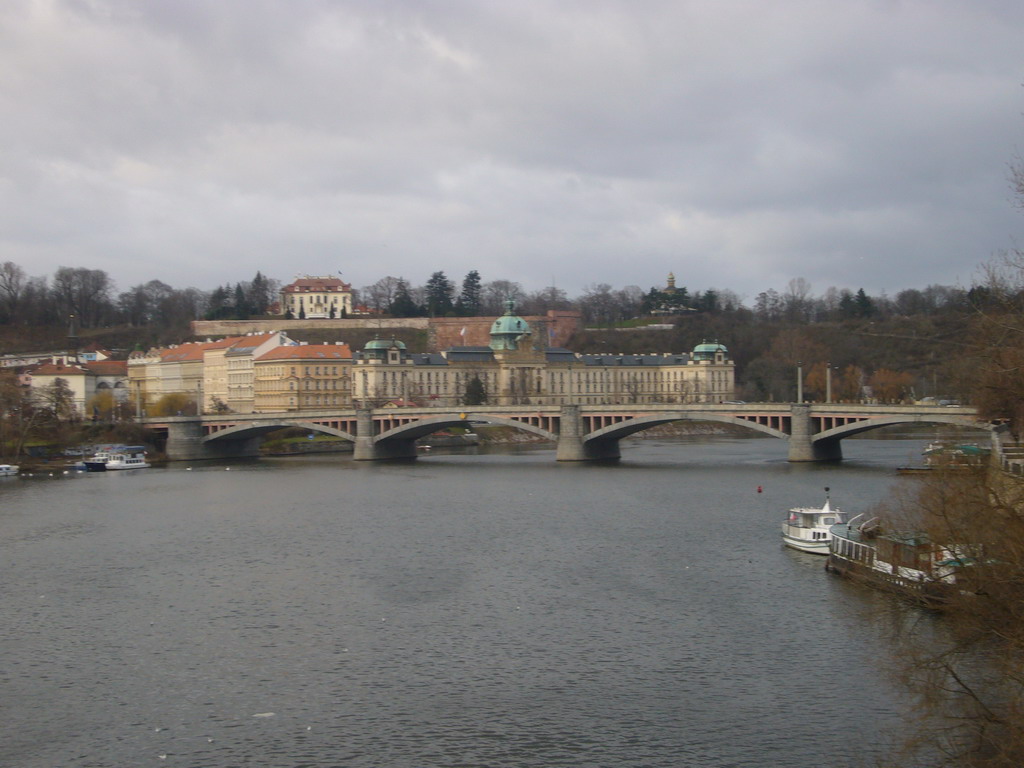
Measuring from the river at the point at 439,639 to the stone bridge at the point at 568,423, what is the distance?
1560cm

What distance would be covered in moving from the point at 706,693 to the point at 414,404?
3431 inches

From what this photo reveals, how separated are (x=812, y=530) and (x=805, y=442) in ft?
101

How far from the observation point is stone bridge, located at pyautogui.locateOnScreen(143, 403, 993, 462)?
65.1 m

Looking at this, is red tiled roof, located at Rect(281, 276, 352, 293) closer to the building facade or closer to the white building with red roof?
the white building with red roof

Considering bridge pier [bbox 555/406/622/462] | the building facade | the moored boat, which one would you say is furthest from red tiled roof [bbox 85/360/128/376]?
the moored boat

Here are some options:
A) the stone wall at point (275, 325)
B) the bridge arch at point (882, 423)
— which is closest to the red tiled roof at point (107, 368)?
the stone wall at point (275, 325)

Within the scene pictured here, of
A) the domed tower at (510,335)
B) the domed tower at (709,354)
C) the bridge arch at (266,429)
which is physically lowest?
the bridge arch at (266,429)

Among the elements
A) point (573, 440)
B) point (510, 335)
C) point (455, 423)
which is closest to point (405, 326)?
point (510, 335)

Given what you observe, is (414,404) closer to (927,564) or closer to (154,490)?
(154,490)

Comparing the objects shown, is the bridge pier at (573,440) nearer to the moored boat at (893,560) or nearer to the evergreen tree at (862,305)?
the moored boat at (893,560)

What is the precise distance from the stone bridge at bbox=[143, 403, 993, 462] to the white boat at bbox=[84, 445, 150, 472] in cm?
482

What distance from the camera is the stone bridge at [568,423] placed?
65.1 m

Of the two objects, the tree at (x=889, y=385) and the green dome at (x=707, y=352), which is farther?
the green dome at (x=707, y=352)

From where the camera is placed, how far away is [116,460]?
75938 mm
